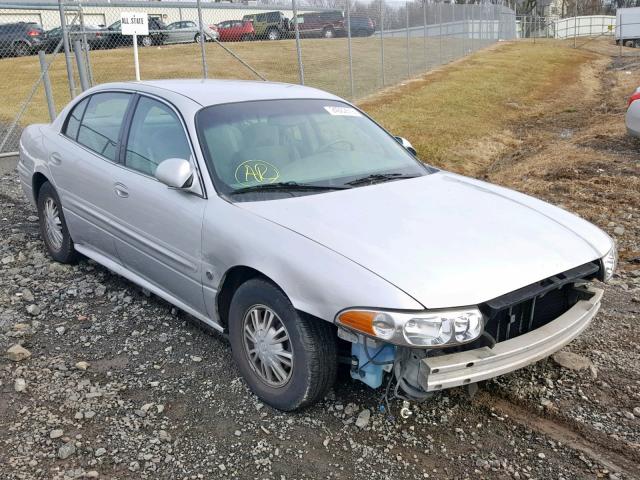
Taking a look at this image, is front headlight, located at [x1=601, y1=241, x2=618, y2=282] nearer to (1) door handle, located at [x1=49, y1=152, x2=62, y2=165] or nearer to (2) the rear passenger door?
(2) the rear passenger door

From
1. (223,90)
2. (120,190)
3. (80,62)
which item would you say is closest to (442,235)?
(223,90)

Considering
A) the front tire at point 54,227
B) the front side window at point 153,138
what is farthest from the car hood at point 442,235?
the front tire at point 54,227

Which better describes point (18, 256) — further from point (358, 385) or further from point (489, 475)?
point (489, 475)

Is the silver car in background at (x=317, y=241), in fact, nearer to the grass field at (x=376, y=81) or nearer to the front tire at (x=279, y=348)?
the front tire at (x=279, y=348)

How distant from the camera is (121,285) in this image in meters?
5.05

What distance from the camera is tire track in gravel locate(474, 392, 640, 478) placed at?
117 inches

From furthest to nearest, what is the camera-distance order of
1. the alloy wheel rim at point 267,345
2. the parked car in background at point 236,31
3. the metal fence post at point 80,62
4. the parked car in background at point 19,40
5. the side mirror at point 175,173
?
the parked car in background at point 236,31, the parked car in background at point 19,40, the metal fence post at point 80,62, the side mirror at point 175,173, the alloy wheel rim at point 267,345

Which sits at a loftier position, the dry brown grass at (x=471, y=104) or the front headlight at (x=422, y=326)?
the front headlight at (x=422, y=326)

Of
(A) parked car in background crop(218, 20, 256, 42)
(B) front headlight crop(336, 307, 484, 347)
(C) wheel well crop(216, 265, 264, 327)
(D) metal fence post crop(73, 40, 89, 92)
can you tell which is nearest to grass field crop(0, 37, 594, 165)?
(A) parked car in background crop(218, 20, 256, 42)

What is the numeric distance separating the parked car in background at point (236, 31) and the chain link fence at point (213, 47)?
0.03 metres

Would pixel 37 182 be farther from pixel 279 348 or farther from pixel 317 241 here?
pixel 317 241

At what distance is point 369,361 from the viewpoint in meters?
3.04

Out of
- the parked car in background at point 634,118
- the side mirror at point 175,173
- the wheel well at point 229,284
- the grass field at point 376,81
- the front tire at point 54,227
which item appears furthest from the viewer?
the grass field at point 376,81

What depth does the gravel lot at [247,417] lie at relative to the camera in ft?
9.79
